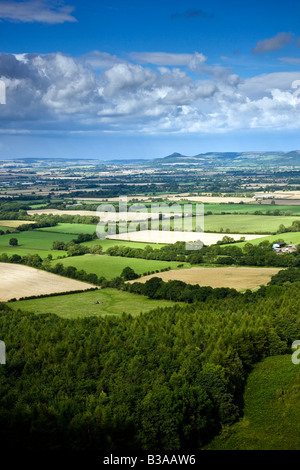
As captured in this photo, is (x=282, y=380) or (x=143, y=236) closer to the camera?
(x=282, y=380)

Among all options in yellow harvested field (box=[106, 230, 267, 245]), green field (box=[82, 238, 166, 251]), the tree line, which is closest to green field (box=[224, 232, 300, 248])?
yellow harvested field (box=[106, 230, 267, 245])

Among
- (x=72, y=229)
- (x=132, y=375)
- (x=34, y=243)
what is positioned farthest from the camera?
(x=72, y=229)

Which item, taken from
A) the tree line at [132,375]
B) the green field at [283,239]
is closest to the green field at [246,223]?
the green field at [283,239]

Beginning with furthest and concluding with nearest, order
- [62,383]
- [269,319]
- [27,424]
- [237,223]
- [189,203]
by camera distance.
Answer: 1. [189,203]
2. [237,223]
3. [269,319]
4. [62,383]
5. [27,424]

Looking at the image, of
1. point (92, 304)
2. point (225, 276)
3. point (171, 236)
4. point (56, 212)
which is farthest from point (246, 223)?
point (92, 304)

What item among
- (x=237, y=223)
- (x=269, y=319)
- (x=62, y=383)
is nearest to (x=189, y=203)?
(x=237, y=223)

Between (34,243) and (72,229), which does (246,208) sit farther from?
(34,243)

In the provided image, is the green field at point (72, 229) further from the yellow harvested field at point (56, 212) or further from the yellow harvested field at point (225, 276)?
the yellow harvested field at point (225, 276)
